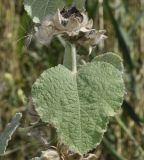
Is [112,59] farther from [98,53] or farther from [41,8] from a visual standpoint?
[98,53]

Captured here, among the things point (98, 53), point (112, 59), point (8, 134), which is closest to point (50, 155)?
point (8, 134)

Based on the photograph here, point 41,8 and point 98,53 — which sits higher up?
point 41,8

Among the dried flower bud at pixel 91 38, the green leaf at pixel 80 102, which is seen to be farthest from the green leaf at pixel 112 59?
the green leaf at pixel 80 102

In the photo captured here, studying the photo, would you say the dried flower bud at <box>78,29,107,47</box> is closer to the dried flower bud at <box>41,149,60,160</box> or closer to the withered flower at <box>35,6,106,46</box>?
the withered flower at <box>35,6,106,46</box>

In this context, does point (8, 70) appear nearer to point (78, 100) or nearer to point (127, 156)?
point (127, 156)

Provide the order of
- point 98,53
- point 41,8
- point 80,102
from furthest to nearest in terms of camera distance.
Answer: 1. point 98,53
2. point 41,8
3. point 80,102

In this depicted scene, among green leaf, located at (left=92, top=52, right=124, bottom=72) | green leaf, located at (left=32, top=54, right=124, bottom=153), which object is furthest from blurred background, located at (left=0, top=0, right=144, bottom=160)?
green leaf, located at (left=32, top=54, right=124, bottom=153)

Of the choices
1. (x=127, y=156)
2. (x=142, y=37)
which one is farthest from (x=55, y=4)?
(x=142, y=37)

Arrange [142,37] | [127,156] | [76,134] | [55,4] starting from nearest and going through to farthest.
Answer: [76,134] → [55,4] → [127,156] → [142,37]
